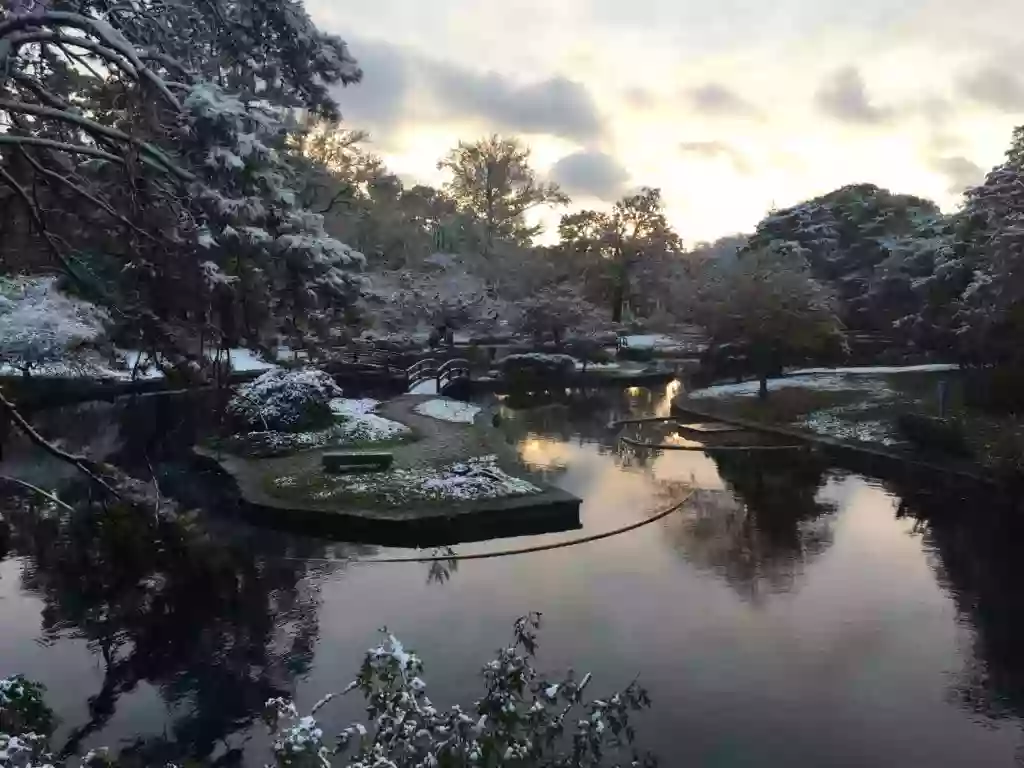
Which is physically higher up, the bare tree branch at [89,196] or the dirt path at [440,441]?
the bare tree branch at [89,196]

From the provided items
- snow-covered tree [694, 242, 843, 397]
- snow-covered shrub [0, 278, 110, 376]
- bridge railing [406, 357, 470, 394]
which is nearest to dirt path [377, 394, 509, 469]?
bridge railing [406, 357, 470, 394]

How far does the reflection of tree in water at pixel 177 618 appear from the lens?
26.0ft

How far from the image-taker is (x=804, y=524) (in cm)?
1488

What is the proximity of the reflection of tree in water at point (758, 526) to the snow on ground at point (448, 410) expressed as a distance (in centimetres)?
856

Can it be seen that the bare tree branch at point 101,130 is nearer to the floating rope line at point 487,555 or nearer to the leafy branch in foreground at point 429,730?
the leafy branch in foreground at point 429,730

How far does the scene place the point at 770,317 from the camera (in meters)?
29.2

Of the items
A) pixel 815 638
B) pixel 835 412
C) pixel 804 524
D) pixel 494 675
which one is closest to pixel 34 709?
pixel 494 675

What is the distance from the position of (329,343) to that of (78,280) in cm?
236

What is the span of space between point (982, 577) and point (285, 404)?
14943 mm

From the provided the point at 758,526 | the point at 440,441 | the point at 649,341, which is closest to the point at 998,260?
the point at 758,526

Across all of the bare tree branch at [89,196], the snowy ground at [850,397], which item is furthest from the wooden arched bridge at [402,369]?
the bare tree branch at [89,196]

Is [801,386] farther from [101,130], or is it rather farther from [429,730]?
[429,730]

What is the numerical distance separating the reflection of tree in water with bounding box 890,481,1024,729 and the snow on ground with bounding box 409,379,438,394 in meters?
19.1

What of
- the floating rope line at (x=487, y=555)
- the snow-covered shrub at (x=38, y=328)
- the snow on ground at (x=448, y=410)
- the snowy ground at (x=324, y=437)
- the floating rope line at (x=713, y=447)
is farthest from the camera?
the snow on ground at (x=448, y=410)
